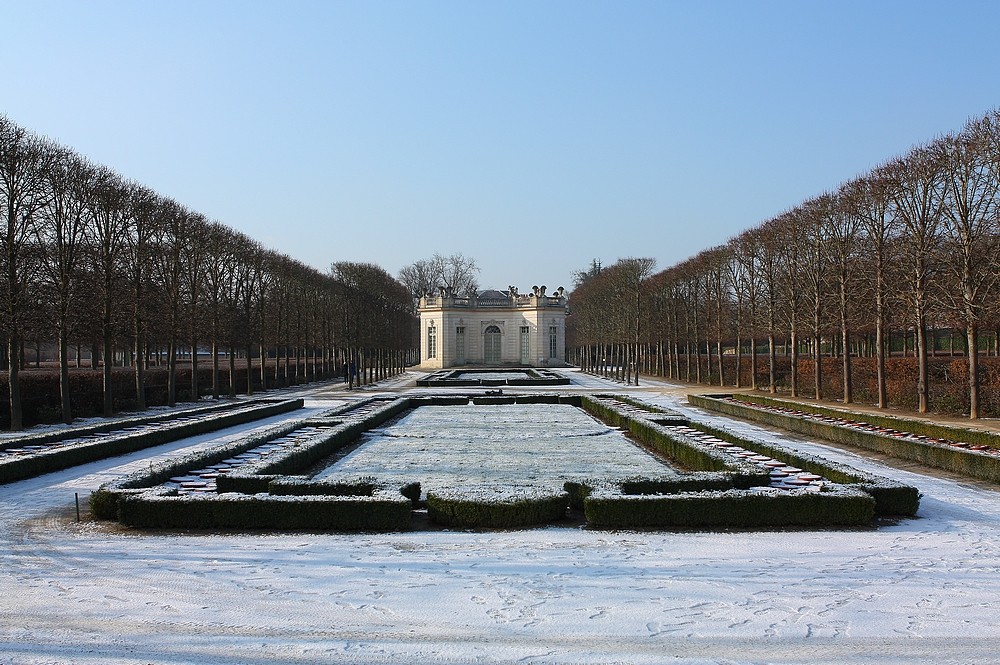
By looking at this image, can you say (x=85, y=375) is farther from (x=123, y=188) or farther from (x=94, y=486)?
(x=94, y=486)

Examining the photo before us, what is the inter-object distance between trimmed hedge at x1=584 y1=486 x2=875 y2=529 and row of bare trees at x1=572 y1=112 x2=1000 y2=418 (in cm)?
1299

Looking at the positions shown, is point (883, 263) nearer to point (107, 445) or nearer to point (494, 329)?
point (107, 445)

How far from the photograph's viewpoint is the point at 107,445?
1580 centimetres

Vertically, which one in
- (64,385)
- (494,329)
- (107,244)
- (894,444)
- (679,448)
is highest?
(107,244)

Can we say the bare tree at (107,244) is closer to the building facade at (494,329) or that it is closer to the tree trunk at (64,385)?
the tree trunk at (64,385)

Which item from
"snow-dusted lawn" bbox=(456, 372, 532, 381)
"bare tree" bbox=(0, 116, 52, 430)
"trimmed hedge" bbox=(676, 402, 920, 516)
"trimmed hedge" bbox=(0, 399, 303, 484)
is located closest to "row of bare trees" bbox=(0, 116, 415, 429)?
"bare tree" bbox=(0, 116, 52, 430)

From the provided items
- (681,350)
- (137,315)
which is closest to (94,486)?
(137,315)

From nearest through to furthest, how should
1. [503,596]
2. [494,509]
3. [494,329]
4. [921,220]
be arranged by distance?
[503,596] < [494,509] < [921,220] < [494,329]

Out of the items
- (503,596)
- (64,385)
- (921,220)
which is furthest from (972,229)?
(64,385)

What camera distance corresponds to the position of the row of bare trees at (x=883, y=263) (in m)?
21.6

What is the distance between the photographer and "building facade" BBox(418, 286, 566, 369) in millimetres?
67750

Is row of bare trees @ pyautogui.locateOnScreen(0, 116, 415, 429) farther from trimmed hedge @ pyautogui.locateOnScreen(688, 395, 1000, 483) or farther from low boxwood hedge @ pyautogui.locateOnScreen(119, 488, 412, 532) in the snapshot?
trimmed hedge @ pyautogui.locateOnScreen(688, 395, 1000, 483)

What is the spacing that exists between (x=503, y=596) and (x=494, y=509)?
8.92 ft

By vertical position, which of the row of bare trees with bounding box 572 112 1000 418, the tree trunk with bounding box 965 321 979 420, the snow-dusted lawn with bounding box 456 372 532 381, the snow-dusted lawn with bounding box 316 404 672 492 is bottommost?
the snow-dusted lawn with bounding box 316 404 672 492
